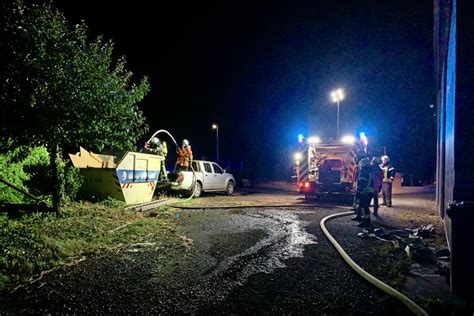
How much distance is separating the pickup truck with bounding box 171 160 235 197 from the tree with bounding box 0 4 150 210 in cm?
533

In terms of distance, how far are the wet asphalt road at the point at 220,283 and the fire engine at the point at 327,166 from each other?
231 inches

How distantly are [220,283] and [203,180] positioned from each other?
33.8ft

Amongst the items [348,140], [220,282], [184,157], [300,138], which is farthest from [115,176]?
[348,140]

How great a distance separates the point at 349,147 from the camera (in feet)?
41.0

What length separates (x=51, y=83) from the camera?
19.7 feet

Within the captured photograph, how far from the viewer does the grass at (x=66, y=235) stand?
4129mm

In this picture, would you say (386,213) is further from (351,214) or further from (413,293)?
(413,293)

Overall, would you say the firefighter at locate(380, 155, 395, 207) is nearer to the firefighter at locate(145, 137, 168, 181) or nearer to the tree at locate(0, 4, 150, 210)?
the firefighter at locate(145, 137, 168, 181)

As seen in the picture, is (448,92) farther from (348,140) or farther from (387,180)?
(348,140)

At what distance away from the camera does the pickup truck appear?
1227 cm

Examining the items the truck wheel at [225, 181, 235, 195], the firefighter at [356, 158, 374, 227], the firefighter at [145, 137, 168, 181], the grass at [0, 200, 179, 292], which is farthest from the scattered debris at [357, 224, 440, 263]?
the truck wheel at [225, 181, 235, 195]

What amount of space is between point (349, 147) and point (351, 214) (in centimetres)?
418

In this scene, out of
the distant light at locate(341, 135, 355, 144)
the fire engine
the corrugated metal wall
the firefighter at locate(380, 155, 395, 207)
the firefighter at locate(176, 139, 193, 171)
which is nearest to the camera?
the corrugated metal wall

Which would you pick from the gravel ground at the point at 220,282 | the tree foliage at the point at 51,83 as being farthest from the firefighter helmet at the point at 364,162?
the tree foliage at the point at 51,83
